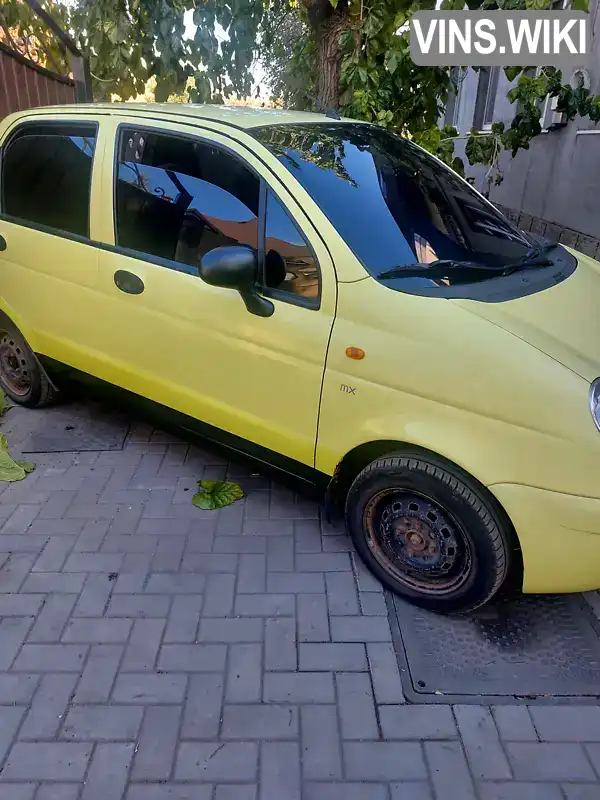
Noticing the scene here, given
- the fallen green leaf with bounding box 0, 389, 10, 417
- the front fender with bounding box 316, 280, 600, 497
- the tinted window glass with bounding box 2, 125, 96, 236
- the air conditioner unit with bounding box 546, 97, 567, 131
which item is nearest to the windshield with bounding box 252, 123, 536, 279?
the front fender with bounding box 316, 280, 600, 497

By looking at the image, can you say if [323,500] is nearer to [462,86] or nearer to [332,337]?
[332,337]

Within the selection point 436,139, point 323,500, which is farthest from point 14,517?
point 436,139

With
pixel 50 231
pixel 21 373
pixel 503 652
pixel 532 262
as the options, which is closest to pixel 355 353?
pixel 532 262

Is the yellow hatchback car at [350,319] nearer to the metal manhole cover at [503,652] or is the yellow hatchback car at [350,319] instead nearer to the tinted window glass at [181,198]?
the tinted window glass at [181,198]

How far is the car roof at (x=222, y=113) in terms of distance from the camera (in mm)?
2928

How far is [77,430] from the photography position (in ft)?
13.2

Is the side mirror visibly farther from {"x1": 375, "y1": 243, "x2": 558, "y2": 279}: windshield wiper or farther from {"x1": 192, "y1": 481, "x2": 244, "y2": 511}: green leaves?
{"x1": 192, "y1": 481, "x2": 244, "y2": 511}: green leaves

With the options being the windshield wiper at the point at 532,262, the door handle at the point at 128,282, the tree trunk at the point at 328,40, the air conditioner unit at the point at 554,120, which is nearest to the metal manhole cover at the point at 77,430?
the door handle at the point at 128,282

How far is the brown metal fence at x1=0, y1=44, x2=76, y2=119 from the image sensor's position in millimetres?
5652

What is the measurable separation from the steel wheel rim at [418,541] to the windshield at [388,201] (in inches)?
37.9

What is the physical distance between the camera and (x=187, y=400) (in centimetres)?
310

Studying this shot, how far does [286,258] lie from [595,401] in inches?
52.1

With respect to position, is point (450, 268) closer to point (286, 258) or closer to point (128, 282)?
point (286, 258)

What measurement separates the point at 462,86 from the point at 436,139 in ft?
21.3
